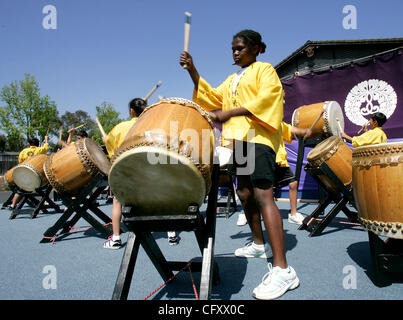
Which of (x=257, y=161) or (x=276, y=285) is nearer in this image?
(x=276, y=285)

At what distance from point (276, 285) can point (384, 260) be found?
2.43 ft

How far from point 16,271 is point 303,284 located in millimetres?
2284

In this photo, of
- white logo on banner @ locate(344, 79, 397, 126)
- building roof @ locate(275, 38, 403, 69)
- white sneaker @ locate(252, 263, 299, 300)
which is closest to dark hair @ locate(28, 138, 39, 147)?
white sneaker @ locate(252, 263, 299, 300)

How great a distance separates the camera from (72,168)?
3.07m

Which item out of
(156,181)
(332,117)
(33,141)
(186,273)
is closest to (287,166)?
(332,117)

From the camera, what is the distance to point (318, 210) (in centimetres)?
344

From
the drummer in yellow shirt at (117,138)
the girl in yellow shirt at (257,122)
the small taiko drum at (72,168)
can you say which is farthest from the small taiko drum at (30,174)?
the girl in yellow shirt at (257,122)

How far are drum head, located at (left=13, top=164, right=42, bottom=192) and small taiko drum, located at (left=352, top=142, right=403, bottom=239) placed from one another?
16.0 ft

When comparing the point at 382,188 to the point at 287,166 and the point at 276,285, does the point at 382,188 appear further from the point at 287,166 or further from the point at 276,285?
the point at 287,166

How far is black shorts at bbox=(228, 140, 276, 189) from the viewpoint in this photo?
1.79 metres

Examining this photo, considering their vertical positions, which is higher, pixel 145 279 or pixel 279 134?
pixel 279 134

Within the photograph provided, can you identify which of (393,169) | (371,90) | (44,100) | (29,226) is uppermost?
(44,100)
